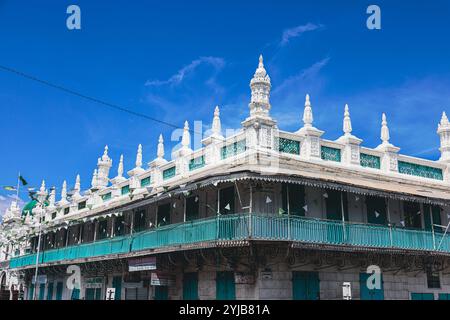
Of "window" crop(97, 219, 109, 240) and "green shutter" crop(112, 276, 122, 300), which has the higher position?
"window" crop(97, 219, 109, 240)

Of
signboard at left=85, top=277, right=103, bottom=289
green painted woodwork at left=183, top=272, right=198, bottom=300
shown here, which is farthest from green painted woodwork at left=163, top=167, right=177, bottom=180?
signboard at left=85, top=277, right=103, bottom=289

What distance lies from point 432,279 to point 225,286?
29.5ft

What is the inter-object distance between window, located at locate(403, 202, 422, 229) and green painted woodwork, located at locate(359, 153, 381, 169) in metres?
1.99

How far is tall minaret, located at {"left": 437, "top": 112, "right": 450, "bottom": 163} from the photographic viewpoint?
23.4 m

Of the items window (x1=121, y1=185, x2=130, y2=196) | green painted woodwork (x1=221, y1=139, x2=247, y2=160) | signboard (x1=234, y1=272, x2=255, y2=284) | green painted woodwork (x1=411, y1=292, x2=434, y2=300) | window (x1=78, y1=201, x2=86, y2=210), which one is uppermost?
window (x1=78, y1=201, x2=86, y2=210)

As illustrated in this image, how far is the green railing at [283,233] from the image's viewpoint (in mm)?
14680

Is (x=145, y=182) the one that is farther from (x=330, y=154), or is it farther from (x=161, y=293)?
(x=330, y=154)

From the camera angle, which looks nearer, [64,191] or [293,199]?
[293,199]

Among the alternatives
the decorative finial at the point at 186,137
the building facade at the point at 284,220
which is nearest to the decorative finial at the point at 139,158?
the building facade at the point at 284,220

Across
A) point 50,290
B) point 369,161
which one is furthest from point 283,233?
point 50,290

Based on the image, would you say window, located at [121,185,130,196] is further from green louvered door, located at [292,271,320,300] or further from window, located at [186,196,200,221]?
green louvered door, located at [292,271,320,300]

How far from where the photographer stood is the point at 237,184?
16469 millimetres

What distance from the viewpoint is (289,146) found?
17984 mm
